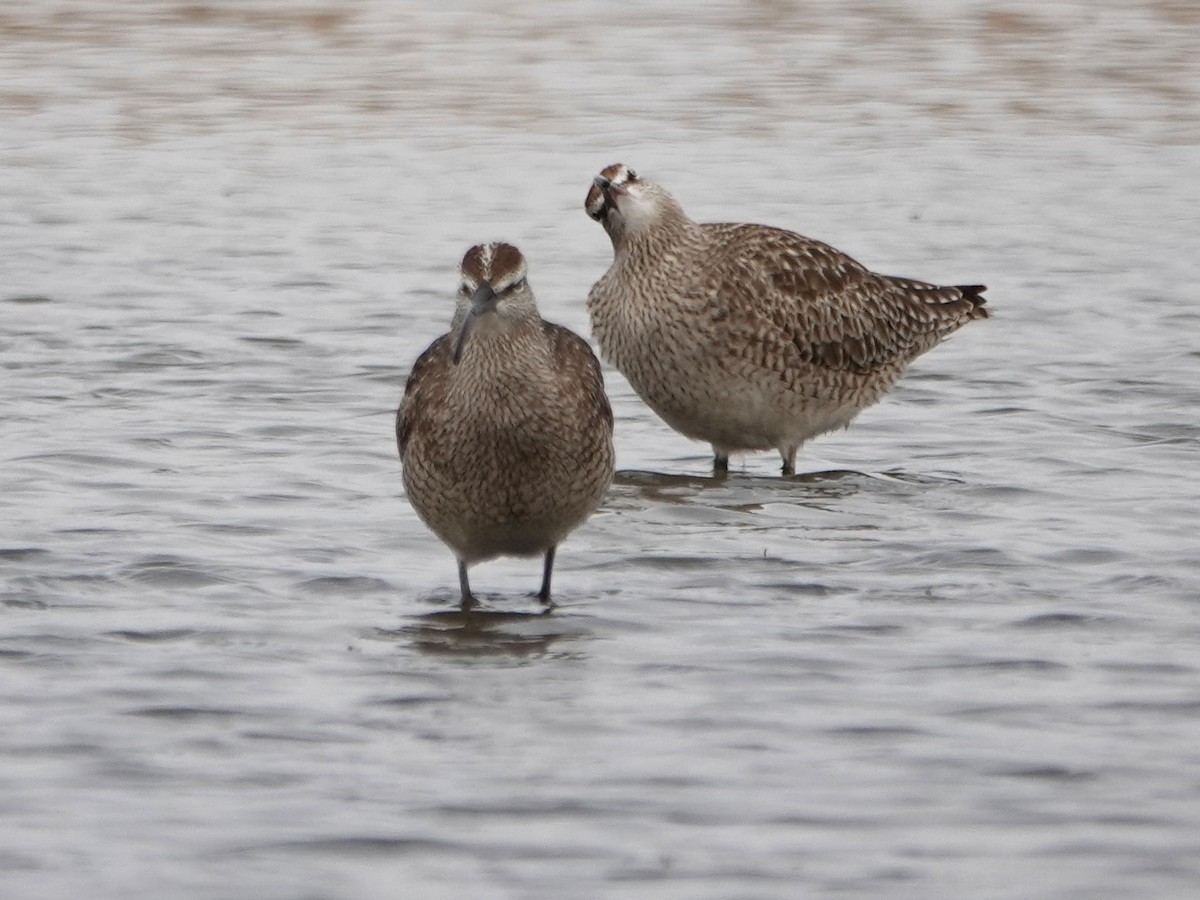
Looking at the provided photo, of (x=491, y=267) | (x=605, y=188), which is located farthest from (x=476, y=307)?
(x=605, y=188)

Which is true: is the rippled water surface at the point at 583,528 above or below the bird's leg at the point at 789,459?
above

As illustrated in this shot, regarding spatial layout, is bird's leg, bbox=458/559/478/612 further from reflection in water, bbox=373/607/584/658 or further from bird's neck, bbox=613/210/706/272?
bird's neck, bbox=613/210/706/272

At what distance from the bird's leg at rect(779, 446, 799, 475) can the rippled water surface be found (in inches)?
4.0

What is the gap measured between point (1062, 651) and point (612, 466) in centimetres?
176

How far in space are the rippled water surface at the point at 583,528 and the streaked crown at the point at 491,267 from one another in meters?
1.09

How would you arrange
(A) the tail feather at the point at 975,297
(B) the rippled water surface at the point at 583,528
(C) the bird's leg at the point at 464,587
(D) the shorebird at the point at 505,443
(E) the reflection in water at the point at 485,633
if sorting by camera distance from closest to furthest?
(B) the rippled water surface at the point at 583,528
(E) the reflection in water at the point at 485,633
(D) the shorebird at the point at 505,443
(C) the bird's leg at the point at 464,587
(A) the tail feather at the point at 975,297

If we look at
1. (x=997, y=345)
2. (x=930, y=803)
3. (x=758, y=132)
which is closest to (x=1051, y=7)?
(x=758, y=132)

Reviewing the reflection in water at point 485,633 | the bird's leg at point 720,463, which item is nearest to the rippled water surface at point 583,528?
the reflection in water at point 485,633

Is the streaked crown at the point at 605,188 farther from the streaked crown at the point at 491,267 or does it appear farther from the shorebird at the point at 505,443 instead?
the streaked crown at the point at 491,267

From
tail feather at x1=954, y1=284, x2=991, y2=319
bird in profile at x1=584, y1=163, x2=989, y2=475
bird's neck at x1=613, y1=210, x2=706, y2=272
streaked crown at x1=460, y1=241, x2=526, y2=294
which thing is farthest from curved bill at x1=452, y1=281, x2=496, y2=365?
tail feather at x1=954, y1=284, x2=991, y2=319

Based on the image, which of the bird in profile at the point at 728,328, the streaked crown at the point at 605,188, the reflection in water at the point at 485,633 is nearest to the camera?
the reflection in water at the point at 485,633

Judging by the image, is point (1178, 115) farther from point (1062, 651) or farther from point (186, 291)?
point (1062, 651)

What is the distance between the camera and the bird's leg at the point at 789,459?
1035cm

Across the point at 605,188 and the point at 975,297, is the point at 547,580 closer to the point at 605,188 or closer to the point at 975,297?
the point at 605,188
